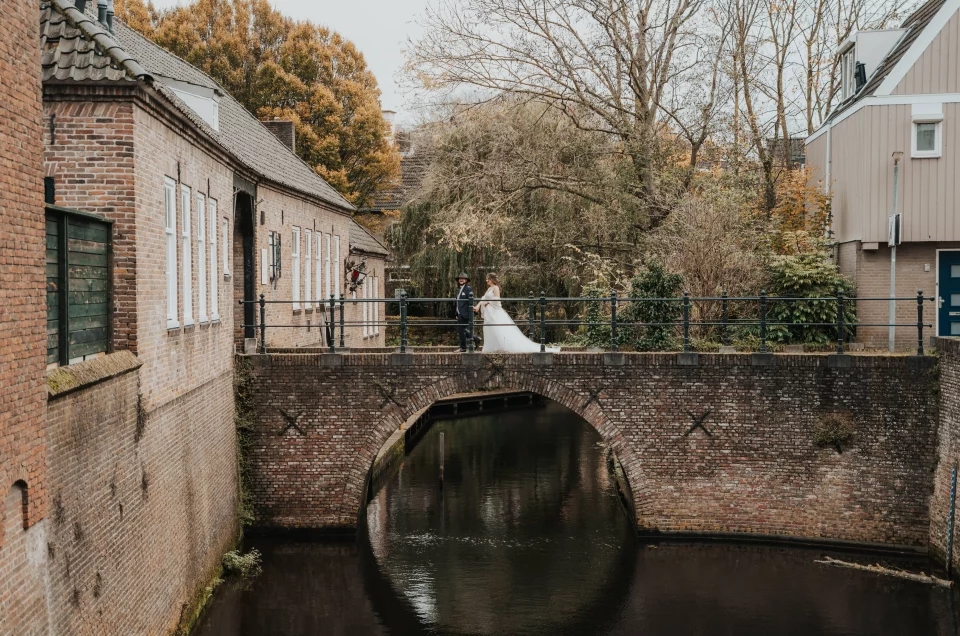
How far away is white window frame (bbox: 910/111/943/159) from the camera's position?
1772cm

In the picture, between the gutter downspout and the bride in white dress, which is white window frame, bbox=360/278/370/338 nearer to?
the bride in white dress

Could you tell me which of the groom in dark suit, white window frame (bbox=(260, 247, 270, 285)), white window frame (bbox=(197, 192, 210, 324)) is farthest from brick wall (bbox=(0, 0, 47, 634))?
white window frame (bbox=(260, 247, 270, 285))

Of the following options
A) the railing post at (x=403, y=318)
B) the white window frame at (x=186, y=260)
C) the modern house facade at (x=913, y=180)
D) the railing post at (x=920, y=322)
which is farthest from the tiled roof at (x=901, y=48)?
the white window frame at (x=186, y=260)

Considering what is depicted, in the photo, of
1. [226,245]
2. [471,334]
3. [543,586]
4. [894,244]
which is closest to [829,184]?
[894,244]

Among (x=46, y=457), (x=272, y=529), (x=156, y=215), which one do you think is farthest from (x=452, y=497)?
(x=46, y=457)

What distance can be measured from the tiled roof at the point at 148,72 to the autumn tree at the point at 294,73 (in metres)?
9.11

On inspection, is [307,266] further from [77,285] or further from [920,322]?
[77,285]

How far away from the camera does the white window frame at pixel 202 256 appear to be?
13242 millimetres

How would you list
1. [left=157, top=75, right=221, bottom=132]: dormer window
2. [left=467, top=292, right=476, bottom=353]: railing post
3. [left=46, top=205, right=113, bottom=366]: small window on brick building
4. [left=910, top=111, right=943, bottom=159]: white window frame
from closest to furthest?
1. [left=46, top=205, right=113, bottom=366]: small window on brick building
2. [left=467, top=292, right=476, bottom=353]: railing post
3. [left=157, top=75, right=221, bottom=132]: dormer window
4. [left=910, top=111, right=943, bottom=159]: white window frame

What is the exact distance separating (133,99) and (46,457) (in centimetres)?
413

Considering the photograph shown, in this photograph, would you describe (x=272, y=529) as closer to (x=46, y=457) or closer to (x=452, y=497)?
(x=452, y=497)

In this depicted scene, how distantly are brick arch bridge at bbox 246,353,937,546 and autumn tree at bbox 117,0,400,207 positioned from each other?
68.5 ft

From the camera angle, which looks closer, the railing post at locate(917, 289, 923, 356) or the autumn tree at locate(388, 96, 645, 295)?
the railing post at locate(917, 289, 923, 356)

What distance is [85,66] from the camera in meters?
9.52
